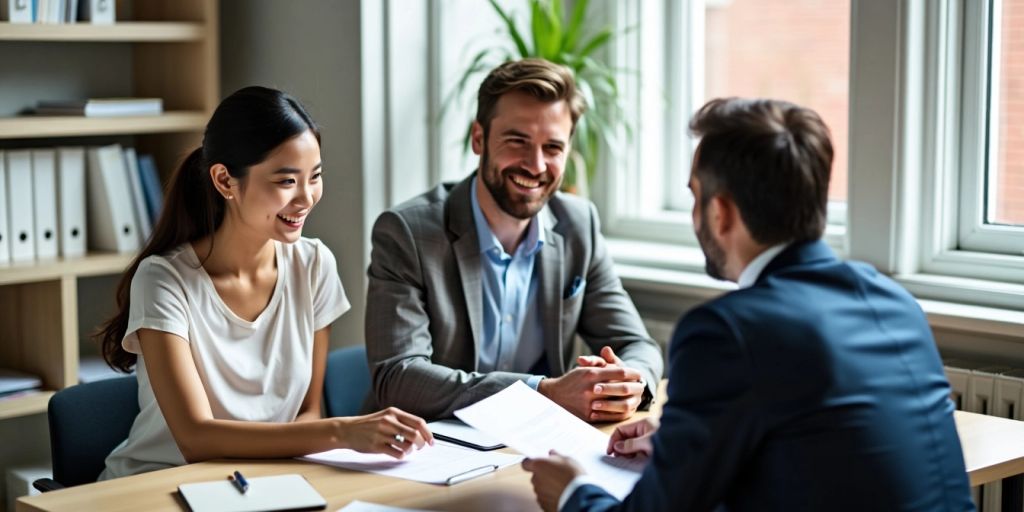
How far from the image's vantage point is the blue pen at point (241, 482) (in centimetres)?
180

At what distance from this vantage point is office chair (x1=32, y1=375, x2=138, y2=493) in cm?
226

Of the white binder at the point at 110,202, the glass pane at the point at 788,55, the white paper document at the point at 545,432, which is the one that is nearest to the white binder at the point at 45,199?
the white binder at the point at 110,202

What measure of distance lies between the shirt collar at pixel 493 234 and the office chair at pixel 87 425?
770mm

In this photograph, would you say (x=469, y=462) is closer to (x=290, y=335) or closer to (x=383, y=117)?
(x=290, y=335)

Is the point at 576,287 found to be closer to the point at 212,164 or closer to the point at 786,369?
the point at 212,164

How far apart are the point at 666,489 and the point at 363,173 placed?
195 centimetres

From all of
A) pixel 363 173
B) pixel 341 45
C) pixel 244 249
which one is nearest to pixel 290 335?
pixel 244 249

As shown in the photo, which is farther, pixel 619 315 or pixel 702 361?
pixel 619 315

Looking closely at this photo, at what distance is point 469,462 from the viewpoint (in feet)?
6.40

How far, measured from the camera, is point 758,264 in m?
1.54

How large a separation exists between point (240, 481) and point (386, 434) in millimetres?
251

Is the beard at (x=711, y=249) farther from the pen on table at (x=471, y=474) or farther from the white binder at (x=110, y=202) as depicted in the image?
the white binder at (x=110, y=202)

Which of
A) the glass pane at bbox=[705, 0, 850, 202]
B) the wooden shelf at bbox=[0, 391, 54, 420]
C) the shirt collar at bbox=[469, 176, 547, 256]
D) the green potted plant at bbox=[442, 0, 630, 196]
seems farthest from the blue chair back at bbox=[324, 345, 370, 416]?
the glass pane at bbox=[705, 0, 850, 202]

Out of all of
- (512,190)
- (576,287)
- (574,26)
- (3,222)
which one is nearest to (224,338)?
(512,190)
